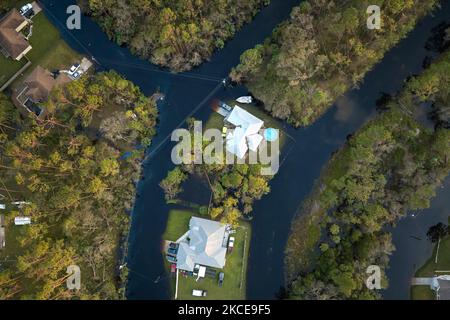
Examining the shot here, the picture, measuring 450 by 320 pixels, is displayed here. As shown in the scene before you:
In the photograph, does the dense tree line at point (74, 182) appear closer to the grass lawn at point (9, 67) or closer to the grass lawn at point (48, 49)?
the grass lawn at point (9, 67)

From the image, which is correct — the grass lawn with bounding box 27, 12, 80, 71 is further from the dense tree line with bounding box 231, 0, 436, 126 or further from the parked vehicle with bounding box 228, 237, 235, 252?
the parked vehicle with bounding box 228, 237, 235, 252

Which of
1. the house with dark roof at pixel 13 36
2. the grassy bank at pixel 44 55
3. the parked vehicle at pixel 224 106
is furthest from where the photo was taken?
the grassy bank at pixel 44 55

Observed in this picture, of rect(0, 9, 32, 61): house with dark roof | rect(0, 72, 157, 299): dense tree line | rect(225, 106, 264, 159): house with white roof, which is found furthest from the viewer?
rect(0, 9, 32, 61): house with dark roof

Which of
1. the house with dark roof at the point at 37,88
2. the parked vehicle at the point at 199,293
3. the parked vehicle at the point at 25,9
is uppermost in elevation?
the parked vehicle at the point at 25,9

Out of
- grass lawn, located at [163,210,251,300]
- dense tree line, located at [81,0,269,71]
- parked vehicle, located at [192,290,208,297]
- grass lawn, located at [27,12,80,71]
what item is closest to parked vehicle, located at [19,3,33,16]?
grass lawn, located at [27,12,80,71]

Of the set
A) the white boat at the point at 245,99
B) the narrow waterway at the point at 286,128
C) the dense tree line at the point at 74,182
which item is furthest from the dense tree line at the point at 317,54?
the dense tree line at the point at 74,182

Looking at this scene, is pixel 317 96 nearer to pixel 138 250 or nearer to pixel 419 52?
pixel 419 52
